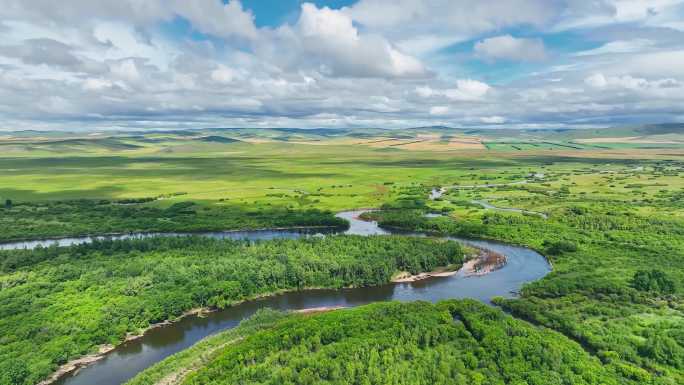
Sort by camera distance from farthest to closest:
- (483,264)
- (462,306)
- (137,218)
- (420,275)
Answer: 1. (137,218)
2. (483,264)
3. (420,275)
4. (462,306)

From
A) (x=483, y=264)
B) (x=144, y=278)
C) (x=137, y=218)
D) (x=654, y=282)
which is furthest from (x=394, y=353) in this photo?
(x=137, y=218)

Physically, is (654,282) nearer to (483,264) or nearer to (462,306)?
(483,264)

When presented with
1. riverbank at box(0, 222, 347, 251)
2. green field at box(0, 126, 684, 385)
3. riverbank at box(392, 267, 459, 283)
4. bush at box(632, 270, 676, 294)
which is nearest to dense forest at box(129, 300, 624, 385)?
green field at box(0, 126, 684, 385)

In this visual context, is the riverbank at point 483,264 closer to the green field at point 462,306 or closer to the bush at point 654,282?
the green field at point 462,306

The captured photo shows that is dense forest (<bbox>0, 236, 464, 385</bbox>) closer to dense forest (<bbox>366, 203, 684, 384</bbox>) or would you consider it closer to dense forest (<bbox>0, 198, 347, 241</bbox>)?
dense forest (<bbox>366, 203, 684, 384</bbox>)

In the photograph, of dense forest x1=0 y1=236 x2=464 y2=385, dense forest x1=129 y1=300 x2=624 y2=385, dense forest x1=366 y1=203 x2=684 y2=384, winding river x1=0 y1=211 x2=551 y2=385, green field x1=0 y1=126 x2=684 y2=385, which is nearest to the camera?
dense forest x1=129 y1=300 x2=624 y2=385

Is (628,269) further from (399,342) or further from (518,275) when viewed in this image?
(399,342)
